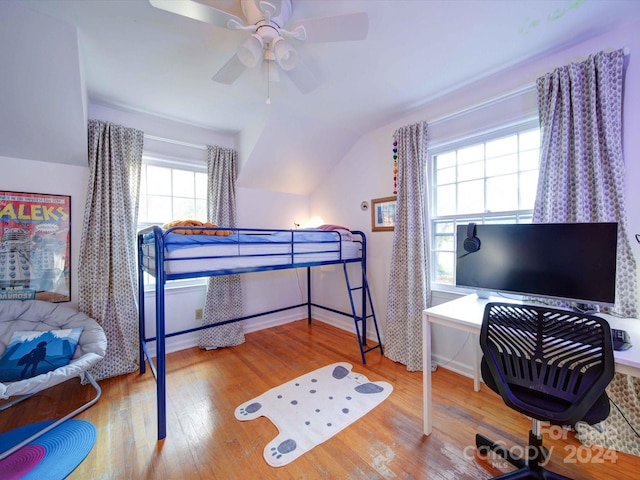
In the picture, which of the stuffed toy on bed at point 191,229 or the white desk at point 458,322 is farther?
the stuffed toy on bed at point 191,229

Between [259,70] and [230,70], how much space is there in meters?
0.47

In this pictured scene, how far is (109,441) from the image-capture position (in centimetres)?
159

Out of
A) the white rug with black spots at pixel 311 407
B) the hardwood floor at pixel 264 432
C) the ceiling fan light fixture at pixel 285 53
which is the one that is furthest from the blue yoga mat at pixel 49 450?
the ceiling fan light fixture at pixel 285 53

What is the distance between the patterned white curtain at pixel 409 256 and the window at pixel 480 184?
215 mm

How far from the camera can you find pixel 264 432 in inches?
65.3

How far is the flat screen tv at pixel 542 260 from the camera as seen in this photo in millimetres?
→ 1437

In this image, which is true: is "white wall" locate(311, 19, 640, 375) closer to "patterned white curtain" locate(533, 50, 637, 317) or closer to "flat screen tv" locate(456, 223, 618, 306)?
"patterned white curtain" locate(533, 50, 637, 317)

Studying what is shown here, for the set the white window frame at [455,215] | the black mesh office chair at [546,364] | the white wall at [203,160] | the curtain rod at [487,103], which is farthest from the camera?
the white wall at [203,160]

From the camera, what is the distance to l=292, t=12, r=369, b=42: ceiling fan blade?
4.18 ft

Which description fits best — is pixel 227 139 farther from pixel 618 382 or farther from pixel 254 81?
pixel 618 382

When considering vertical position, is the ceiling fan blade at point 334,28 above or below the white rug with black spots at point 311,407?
above

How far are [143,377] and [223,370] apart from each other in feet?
2.20

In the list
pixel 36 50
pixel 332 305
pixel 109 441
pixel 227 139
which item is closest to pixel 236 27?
pixel 36 50

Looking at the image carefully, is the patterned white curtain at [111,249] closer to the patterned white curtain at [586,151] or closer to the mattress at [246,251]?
the mattress at [246,251]
